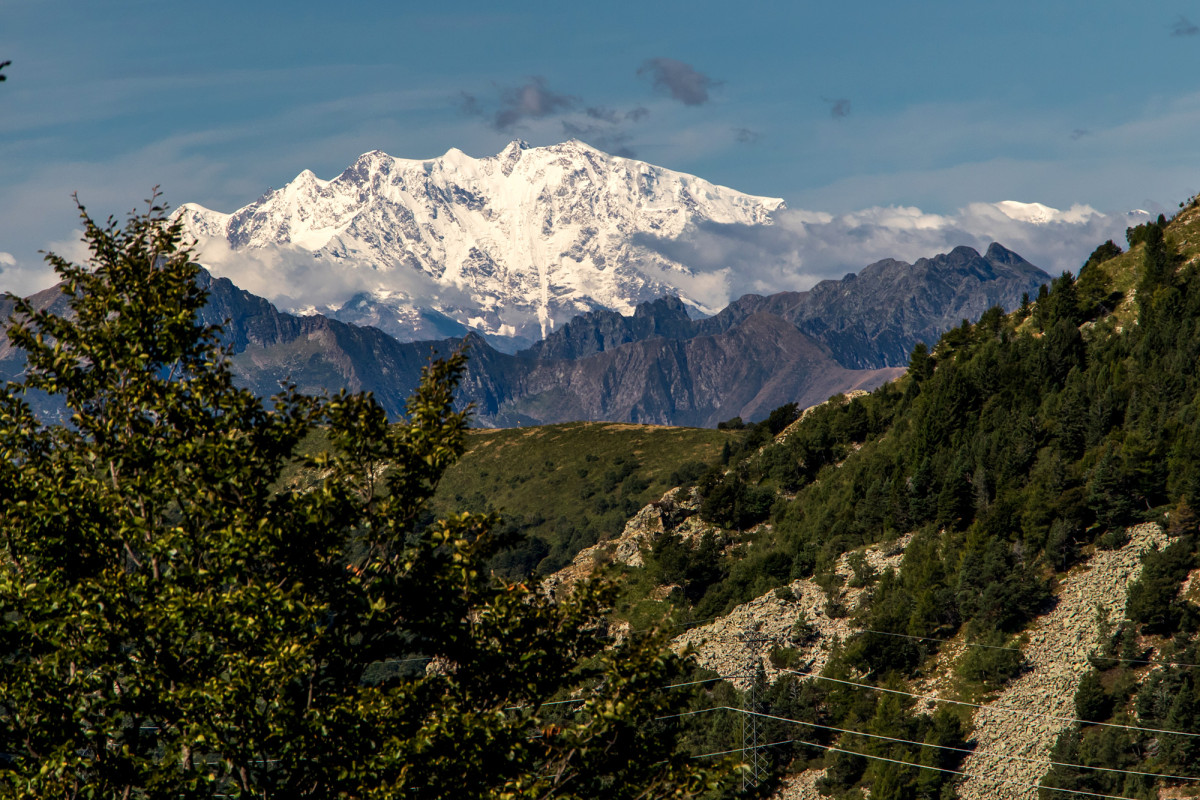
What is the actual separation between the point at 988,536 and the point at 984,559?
5322mm

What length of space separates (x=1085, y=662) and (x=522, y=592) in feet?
229

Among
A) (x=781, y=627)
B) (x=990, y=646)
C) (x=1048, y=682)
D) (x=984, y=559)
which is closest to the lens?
(x=1048, y=682)

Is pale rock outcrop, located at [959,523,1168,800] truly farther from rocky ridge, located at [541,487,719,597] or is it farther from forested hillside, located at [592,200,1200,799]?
rocky ridge, located at [541,487,719,597]

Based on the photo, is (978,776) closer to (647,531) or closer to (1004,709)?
(1004,709)

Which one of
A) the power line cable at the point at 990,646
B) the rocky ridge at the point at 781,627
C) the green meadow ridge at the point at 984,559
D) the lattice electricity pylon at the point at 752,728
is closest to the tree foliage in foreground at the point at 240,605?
the green meadow ridge at the point at 984,559

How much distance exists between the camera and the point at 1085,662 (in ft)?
249

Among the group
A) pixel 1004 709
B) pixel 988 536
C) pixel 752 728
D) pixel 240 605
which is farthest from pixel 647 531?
pixel 240 605

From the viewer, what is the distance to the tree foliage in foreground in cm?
1686

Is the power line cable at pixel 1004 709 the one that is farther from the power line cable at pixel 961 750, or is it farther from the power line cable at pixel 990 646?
the power line cable at pixel 990 646

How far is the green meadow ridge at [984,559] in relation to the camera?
70.1m

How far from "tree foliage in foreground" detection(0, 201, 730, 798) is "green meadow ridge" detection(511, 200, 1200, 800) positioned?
43.8 metres

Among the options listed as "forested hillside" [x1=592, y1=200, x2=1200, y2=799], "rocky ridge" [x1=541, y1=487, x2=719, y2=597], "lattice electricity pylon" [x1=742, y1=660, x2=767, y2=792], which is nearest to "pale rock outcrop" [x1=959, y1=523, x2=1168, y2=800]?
"forested hillside" [x1=592, y1=200, x2=1200, y2=799]

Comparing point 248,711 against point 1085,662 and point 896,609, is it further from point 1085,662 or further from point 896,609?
point 896,609

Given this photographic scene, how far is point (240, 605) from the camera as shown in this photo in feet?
56.6
